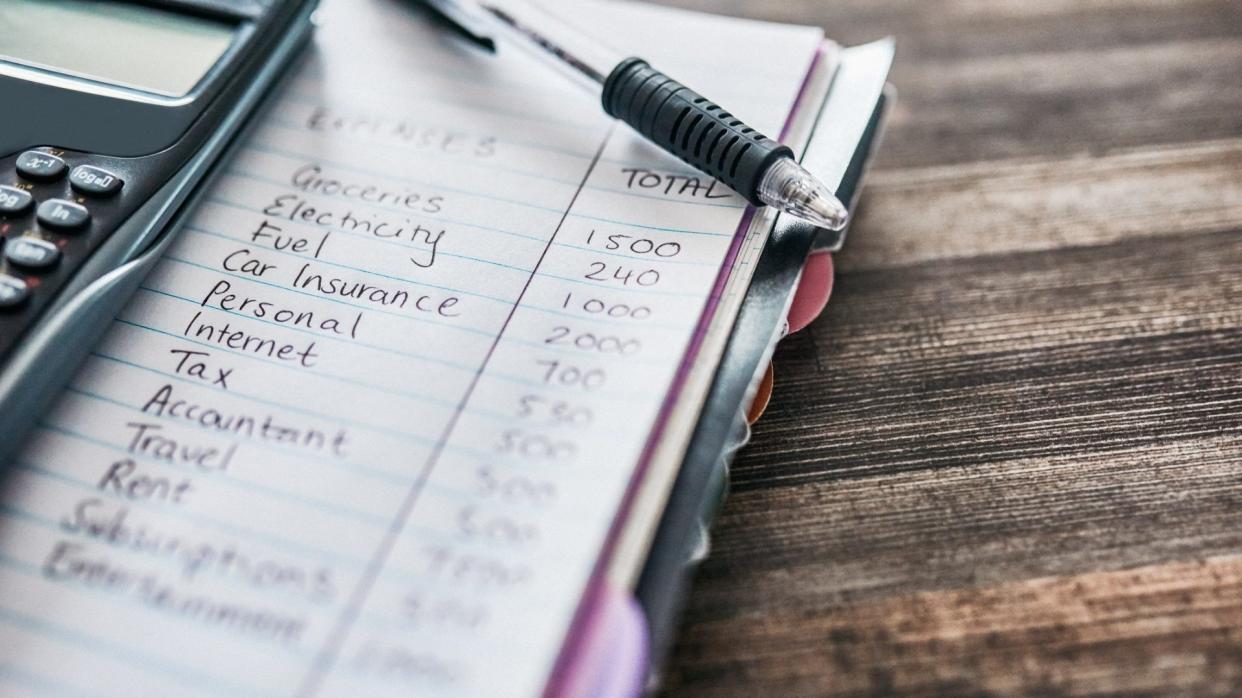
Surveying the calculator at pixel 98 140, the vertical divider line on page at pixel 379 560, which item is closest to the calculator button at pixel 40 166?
the calculator at pixel 98 140

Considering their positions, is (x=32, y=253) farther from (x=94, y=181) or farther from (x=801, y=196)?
(x=801, y=196)

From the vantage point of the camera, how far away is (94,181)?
330mm

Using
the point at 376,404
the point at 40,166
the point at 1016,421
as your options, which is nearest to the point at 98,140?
the point at 40,166

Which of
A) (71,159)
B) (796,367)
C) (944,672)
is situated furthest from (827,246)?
(71,159)

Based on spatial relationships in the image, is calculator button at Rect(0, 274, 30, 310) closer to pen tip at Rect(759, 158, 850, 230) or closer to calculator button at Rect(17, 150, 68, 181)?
calculator button at Rect(17, 150, 68, 181)

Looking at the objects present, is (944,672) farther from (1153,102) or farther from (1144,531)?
(1153,102)

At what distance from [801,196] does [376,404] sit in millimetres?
151

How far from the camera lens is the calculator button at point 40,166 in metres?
0.33

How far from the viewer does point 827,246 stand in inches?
14.5

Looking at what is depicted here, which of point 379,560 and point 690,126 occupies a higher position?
point 690,126

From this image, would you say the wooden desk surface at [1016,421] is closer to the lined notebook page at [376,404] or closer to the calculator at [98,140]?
the lined notebook page at [376,404]

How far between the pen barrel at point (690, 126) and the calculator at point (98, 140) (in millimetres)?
140

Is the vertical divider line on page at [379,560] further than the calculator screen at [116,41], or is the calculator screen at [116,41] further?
the calculator screen at [116,41]

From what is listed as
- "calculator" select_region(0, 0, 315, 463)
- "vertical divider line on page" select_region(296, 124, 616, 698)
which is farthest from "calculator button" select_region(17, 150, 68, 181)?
"vertical divider line on page" select_region(296, 124, 616, 698)
